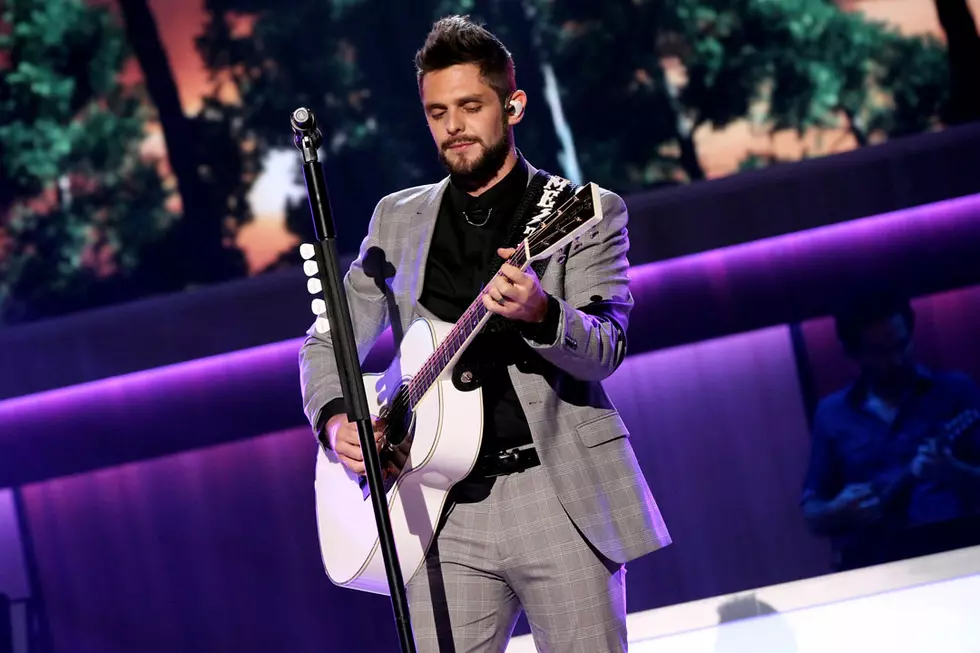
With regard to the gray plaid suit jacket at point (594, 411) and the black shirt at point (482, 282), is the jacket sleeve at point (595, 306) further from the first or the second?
the black shirt at point (482, 282)

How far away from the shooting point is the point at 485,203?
2084mm

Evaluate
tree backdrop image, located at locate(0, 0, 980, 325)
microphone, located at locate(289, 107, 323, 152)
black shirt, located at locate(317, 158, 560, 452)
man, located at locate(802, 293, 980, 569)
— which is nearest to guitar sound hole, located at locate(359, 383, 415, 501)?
black shirt, located at locate(317, 158, 560, 452)

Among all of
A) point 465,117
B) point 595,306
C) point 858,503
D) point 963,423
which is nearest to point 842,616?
point 858,503

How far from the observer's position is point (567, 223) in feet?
5.46

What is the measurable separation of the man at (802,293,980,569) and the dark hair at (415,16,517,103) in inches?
95.6

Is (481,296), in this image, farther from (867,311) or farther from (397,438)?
(867,311)

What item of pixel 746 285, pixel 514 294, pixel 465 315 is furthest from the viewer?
pixel 746 285

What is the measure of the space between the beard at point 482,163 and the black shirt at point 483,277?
0.12 feet

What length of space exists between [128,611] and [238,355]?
114cm

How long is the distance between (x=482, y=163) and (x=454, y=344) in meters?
0.38

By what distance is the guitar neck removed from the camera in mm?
1758

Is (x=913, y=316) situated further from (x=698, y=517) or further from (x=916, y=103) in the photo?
(x=698, y=517)

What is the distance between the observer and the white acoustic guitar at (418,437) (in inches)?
68.2

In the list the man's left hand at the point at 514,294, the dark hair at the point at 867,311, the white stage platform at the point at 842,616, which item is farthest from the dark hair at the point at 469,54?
the dark hair at the point at 867,311
